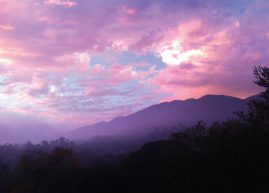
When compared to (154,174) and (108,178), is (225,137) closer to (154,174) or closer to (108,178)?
(154,174)

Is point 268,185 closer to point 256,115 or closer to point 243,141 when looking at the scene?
point 243,141

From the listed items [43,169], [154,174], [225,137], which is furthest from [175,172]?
[43,169]

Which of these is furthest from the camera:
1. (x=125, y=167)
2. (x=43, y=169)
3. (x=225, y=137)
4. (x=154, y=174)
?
(x=43, y=169)

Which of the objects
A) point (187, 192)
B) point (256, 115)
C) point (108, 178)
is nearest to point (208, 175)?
point (187, 192)

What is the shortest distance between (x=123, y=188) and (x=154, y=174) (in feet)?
12.0

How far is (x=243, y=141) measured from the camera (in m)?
24.4

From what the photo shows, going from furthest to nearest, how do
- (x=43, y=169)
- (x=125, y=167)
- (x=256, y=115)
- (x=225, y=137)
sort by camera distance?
(x=43, y=169) < (x=125, y=167) < (x=256, y=115) < (x=225, y=137)

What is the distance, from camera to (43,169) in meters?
56.8

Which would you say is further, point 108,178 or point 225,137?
point 108,178

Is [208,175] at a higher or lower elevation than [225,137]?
lower

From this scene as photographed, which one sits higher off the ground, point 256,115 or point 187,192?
point 256,115

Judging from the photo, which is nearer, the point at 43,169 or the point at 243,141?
the point at 243,141

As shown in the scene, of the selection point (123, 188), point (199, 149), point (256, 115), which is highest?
point (256, 115)

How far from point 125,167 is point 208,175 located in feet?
72.7
